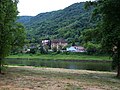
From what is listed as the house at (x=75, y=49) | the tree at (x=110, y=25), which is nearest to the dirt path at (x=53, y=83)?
the tree at (x=110, y=25)

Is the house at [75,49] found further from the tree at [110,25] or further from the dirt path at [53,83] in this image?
the dirt path at [53,83]

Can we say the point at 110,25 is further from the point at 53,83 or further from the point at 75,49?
the point at 75,49

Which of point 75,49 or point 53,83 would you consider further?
point 75,49

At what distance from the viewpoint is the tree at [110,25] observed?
110 feet

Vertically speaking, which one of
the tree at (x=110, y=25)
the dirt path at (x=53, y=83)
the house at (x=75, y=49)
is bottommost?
the house at (x=75, y=49)

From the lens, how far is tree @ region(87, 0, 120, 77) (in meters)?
33.6

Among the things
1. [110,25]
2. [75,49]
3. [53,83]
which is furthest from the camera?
[75,49]

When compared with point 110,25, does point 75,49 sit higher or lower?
lower

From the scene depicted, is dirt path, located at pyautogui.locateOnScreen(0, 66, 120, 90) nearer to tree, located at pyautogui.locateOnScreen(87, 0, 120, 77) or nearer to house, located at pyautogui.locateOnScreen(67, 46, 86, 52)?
tree, located at pyautogui.locateOnScreen(87, 0, 120, 77)

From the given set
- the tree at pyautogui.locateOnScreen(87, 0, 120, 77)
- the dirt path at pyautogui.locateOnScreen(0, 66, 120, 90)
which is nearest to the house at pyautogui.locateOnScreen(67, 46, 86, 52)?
the tree at pyautogui.locateOnScreen(87, 0, 120, 77)

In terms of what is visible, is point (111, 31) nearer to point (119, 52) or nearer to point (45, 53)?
point (119, 52)

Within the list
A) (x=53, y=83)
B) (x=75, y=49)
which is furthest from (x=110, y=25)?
(x=75, y=49)

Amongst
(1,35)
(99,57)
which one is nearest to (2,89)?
(1,35)

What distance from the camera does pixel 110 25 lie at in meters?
35.2
